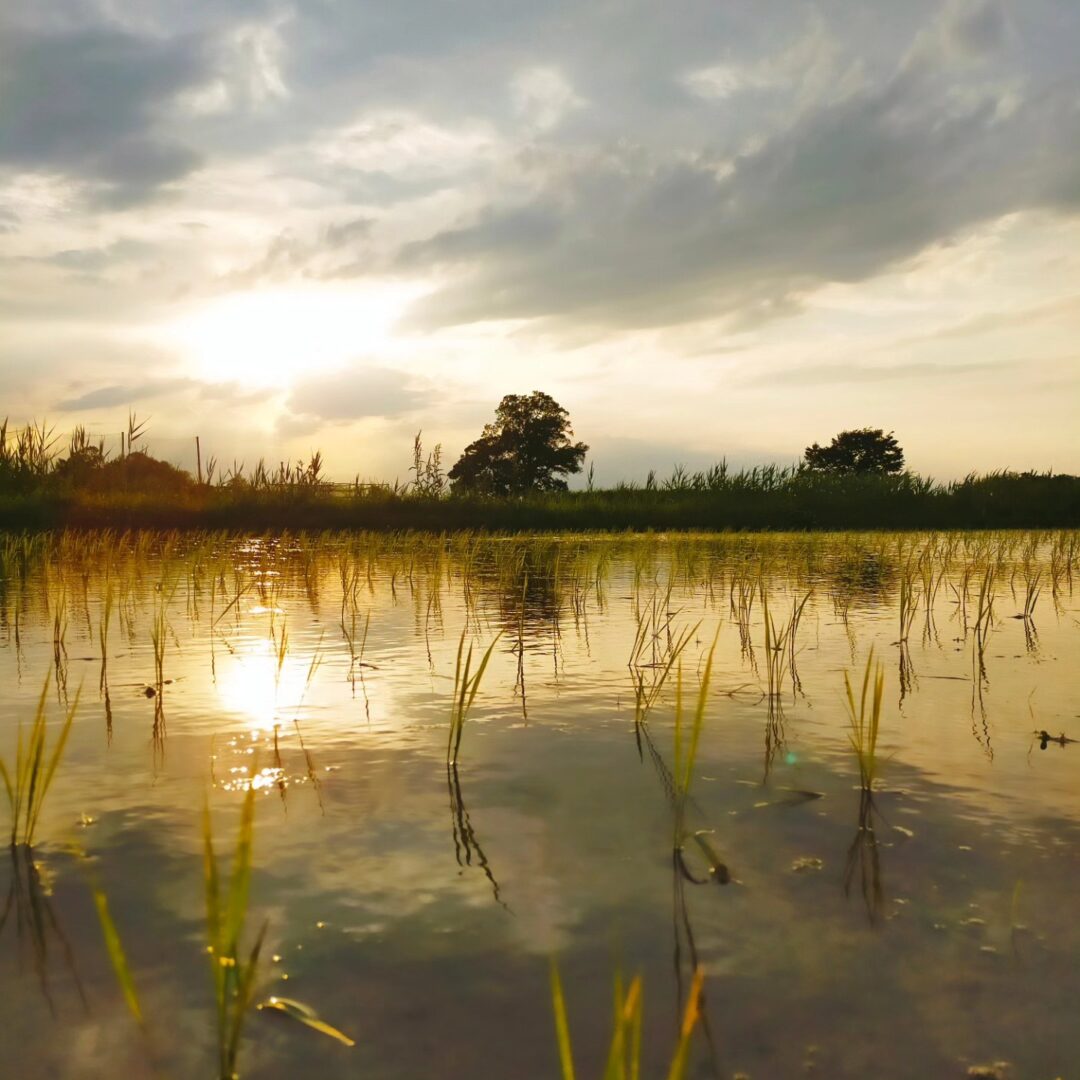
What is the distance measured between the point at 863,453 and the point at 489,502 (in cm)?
3440

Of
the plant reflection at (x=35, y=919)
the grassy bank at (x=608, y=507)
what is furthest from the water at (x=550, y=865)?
the grassy bank at (x=608, y=507)

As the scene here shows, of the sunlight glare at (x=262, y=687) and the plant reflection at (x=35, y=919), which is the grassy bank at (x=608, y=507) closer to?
the sunlight glare at (x=262, y=687)

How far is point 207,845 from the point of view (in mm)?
1199

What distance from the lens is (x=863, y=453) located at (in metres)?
47.9

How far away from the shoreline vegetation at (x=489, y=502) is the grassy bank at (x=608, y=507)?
0.02 m

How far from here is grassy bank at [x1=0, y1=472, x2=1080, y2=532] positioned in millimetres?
14875

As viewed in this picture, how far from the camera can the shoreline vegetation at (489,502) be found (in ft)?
49.3

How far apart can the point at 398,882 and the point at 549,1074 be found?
0.57 meters

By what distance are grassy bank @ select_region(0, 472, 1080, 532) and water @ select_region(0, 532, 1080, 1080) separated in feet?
38.2

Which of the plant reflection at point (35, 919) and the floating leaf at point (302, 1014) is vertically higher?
the plant reflection at point (35, 919)

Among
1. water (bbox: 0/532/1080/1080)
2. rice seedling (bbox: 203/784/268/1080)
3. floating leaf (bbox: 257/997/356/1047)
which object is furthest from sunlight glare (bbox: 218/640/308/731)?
rice seedling (bbox: 203/784/268/1080)

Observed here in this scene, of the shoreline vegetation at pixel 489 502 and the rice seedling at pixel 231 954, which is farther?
the shoreline vegetation at pixel 489 502

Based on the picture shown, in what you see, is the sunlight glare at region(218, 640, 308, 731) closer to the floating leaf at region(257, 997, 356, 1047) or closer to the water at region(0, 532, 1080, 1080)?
the water at region(0, 532, 1080, 1080)

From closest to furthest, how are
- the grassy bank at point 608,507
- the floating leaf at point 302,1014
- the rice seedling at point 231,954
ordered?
the rice seedling at point 231,954 < the floating leaf at point 302,1014 < the grassy bank at point 608,507
